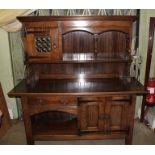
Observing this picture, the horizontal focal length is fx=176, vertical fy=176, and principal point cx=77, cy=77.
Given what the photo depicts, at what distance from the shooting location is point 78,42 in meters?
2.46

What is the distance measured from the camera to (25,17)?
2061 mm

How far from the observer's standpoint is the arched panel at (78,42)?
2.44 metres

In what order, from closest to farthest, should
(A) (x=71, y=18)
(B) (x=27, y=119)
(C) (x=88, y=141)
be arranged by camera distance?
(A) (x=71, y=18) → (B) (x=27, y=119) → (C) (x=88, y=141)

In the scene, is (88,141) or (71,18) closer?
(71,18)

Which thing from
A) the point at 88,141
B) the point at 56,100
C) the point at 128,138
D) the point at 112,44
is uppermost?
the point at 112,44

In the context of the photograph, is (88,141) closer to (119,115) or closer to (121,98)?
(119,115)

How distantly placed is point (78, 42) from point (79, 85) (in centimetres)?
62

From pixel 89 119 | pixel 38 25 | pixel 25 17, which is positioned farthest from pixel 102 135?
pixel 25 17

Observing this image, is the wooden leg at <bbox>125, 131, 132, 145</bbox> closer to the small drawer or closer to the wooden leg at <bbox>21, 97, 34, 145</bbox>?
the small drawer

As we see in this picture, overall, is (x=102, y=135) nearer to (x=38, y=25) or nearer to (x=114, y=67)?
(x=114, y=67)

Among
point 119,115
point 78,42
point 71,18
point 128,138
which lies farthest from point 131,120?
point 71,18

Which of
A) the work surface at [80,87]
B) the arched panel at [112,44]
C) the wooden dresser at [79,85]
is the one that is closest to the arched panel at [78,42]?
the wooden dresser at [79,85]

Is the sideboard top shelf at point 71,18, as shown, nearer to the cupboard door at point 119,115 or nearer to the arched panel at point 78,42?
the arched panel at point 78,42

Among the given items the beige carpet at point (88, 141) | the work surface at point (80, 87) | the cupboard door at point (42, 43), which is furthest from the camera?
the beige carpet at point (88, 141)
